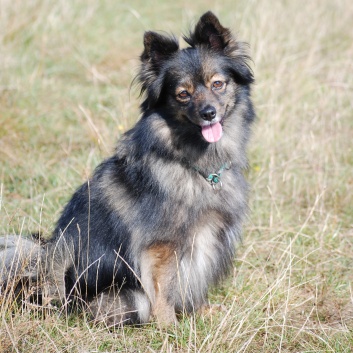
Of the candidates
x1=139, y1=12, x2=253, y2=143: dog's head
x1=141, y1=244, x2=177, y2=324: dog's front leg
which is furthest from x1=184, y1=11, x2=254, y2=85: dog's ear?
x1=141, y1=244, x2=177, y2=324: dog's front leg

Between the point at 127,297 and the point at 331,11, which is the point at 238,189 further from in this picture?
the point at 331,11

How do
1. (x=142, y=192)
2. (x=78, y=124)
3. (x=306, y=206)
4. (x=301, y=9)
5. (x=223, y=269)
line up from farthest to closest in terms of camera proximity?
1. (x=301, y=9)
2. (x=78, y=124)
3. (x=306, y=206)
4. (x=223, y=269)
5. (x=142, y=192)

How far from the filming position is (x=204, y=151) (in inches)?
155

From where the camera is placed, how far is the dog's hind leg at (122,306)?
3764mm

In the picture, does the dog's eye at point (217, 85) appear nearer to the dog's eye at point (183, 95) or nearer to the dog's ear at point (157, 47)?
the dog's eye at point (183, 95)

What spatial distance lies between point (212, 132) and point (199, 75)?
384 millimetres

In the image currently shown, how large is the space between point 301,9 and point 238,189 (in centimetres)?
541

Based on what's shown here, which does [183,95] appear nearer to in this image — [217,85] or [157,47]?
[217,85]

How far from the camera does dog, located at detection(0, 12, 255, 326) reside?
3742mm

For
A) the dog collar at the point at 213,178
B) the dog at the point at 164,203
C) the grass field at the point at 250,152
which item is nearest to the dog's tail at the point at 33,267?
the dog at the point at 164,203

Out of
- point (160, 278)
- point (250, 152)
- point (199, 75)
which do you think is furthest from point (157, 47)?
point (250, 152)

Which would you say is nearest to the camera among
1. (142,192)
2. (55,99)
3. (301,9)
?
(142,192)

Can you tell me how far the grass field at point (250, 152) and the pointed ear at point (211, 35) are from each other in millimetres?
1252

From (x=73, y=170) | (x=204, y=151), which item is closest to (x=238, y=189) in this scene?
(x=204, y=151)
